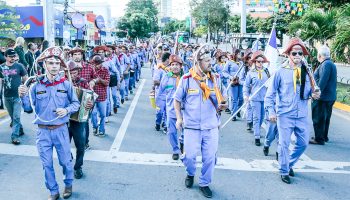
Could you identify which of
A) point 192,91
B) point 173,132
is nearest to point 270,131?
point 173,132

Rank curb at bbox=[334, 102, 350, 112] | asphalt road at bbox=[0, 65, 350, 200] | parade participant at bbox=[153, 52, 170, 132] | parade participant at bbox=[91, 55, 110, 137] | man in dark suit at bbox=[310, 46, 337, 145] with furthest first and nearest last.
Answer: curb at bbox=[334, 102, 350, 112] < parade participant at bbox=[153, 52, 170, 132] < parade participant at bbox=[91, 55, 110, 137] < man in dark suit at bbox=[310, 46, 337, 145] < asphalt road at bbox=[0, 65, 350, 200]

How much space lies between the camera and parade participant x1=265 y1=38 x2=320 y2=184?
586 cm

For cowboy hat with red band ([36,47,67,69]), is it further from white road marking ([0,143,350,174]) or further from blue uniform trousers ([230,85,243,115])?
blue uniform trousers ([230,85,243,115])

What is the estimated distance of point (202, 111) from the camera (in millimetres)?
5348

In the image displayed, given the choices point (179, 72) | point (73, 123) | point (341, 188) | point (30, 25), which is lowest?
point (341, 188)

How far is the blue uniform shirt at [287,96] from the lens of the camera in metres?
5.84

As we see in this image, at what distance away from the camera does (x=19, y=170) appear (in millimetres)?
6359

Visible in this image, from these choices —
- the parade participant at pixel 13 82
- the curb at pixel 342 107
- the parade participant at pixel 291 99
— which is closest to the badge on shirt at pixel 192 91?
the parade participant at pixel 291 99

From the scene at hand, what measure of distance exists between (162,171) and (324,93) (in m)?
4.06

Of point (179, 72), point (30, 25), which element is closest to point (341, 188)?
point (179, 72)

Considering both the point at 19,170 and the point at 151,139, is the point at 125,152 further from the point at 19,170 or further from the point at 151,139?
the point at 19,170

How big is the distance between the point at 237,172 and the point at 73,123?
8.84 feet

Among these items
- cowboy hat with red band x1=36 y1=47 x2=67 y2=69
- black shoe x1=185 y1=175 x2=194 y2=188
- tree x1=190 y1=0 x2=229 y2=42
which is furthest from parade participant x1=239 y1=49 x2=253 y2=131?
tree x1=190 y1=0 x2=229 y2=42

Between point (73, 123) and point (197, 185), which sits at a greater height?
point (73, 123)
